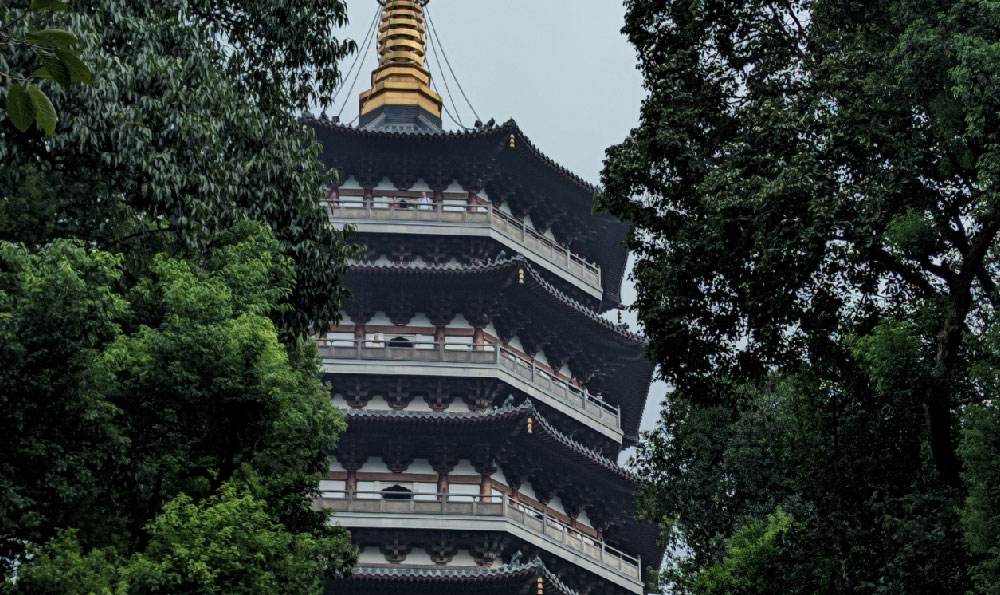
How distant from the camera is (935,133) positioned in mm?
12859

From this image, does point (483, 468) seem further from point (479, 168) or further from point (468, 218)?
point (479, 168)

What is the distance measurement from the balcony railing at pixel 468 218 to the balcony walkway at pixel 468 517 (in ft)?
21.4

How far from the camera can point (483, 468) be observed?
28797 millimetres

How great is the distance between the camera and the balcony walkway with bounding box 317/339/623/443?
95.1 feet

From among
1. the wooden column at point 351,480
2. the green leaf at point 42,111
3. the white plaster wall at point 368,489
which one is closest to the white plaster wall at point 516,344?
the white plaster wall at point 368,489

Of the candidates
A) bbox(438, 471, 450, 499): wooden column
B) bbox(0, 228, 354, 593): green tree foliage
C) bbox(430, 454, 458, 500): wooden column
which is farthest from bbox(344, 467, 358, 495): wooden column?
bbox(0, 228, 354, 593): green tree foliage

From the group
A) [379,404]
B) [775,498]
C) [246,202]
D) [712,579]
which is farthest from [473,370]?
[246,202]

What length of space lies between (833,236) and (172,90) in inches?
270

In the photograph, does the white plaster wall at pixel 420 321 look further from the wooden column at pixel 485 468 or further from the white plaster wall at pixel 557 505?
the white plaster wall at pixel 557 505

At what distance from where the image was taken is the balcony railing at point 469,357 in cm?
2923

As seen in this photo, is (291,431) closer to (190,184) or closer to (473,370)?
(190,184)

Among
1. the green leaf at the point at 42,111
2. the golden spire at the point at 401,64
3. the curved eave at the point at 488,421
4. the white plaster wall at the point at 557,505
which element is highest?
the golden spire at the point at 401,64

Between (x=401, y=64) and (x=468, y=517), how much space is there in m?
13.9

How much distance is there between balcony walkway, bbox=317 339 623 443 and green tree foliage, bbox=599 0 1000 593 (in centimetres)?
1334
